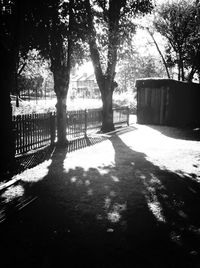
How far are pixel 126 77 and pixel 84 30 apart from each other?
5138 centimetres

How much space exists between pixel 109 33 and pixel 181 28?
79.1 feet

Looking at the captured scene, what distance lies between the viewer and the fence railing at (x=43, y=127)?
32.1 ft

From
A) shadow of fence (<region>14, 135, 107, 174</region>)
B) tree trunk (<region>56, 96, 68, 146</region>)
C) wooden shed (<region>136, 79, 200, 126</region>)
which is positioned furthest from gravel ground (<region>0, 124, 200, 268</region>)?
wooden shed (<region>136, 79, 200, 126</region>)

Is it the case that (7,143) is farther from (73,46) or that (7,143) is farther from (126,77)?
(126,77)

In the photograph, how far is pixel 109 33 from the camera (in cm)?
1202

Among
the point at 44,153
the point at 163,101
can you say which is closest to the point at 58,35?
the point at 44,153

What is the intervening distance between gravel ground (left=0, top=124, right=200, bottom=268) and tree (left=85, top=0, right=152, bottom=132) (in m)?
6.26

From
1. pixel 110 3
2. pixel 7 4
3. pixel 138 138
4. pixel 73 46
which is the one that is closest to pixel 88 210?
pixel 7 4

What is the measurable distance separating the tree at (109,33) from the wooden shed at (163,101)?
4562mm

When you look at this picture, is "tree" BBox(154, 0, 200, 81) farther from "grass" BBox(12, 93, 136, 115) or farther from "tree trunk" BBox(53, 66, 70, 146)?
"tree trunk" BBox(53, 66, 70, 146)

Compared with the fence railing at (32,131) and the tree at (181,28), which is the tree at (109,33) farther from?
the tree at (181,28)

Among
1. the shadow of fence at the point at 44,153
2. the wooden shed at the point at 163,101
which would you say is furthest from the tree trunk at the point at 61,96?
the wooden shed at the point at 163,101

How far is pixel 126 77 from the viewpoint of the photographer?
60562 mm

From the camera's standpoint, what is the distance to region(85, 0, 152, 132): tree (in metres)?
12.3
